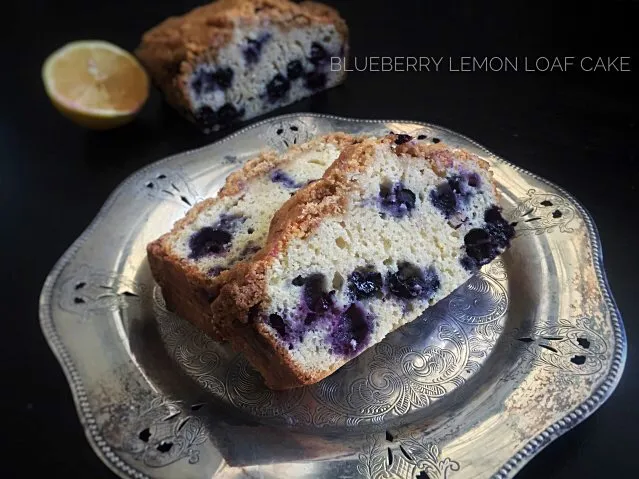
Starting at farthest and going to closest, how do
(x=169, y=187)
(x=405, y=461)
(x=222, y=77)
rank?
(x=222, y=77) < (x=169, y=187) < (x=405, y=461)

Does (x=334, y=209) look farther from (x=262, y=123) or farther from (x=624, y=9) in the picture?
(x=624, y=9)

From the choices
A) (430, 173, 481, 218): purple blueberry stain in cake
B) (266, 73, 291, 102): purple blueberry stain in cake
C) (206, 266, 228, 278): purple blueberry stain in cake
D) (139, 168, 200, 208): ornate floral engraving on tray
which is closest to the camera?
(206, 266, 228, 278): purple blueberry stain in cake

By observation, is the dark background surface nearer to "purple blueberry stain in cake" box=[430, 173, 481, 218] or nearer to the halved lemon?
the halved lemon

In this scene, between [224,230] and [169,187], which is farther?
[169,187]

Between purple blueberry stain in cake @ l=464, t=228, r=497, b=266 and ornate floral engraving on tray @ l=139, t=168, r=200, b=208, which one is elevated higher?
purple blueberry stain in cake @ l=464, t=228, r=497, b=266

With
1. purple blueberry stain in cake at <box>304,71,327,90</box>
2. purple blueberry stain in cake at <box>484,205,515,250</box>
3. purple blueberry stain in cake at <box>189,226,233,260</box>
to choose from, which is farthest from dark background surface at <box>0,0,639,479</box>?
purple blueberry stain in cake at <box>189,226,233,260</box>

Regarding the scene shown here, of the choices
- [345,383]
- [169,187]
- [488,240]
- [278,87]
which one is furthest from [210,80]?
[345,383]

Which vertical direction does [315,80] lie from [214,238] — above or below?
below

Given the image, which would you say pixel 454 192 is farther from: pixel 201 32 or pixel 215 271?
pixel 201 32

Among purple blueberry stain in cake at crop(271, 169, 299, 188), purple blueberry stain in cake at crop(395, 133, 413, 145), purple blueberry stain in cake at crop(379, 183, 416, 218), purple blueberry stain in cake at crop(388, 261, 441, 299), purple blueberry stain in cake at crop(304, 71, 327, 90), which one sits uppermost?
purple blueberry stain in cake at crop(395, 133, 413, 145)
